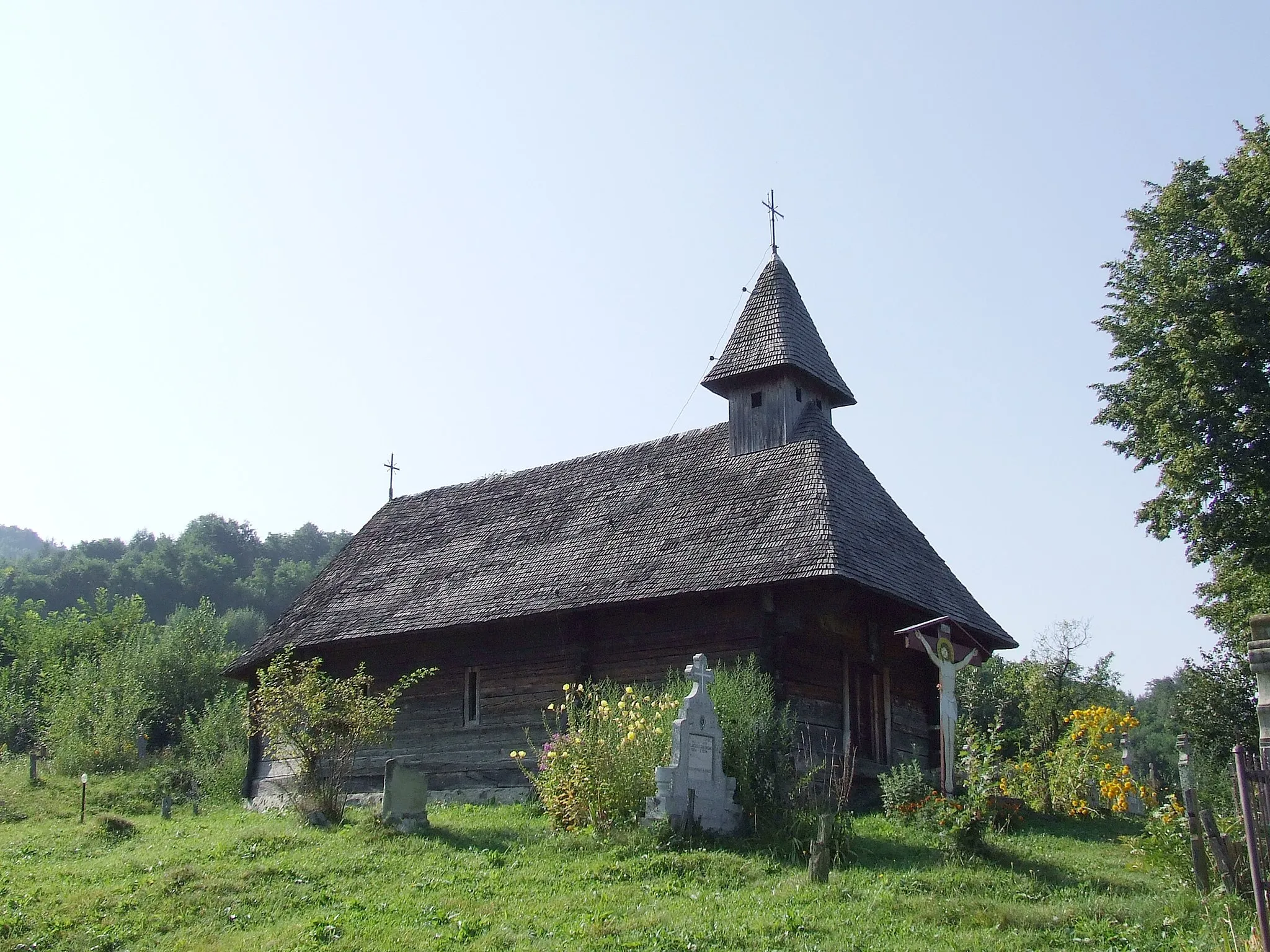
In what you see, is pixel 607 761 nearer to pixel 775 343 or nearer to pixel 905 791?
pixel 905 791

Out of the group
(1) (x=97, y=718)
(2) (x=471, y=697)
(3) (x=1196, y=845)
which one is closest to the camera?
(3) (x=1196, y=845)

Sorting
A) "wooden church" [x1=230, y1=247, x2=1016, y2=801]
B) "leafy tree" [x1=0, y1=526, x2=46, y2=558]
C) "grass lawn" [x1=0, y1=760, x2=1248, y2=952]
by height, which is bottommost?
"grass lawn" [x1=0, y1=760, x2=1248, y2=952]

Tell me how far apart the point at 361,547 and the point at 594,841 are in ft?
43.6

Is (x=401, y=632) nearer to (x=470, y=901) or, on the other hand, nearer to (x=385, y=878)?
(x=385, y=878)

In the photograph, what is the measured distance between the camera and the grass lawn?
10.6 meters

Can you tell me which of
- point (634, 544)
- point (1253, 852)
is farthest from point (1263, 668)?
point (634, 544)

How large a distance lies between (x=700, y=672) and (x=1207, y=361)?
37.7 feet

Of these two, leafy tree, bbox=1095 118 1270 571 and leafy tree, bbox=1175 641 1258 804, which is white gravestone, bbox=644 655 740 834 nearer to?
leafy tree, bbox=1095 118 1270 571

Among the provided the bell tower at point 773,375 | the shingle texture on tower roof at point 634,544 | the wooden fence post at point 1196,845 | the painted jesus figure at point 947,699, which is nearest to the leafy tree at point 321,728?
the shingle texture on tower roof at point 634,544

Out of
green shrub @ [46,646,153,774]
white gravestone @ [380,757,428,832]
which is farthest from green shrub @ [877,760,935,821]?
green shrub @ [46,646,153,774]

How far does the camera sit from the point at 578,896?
1219cm

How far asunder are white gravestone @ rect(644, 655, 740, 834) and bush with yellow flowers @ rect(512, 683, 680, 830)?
40 cm

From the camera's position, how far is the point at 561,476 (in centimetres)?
2458

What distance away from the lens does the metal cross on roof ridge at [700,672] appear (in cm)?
1499
